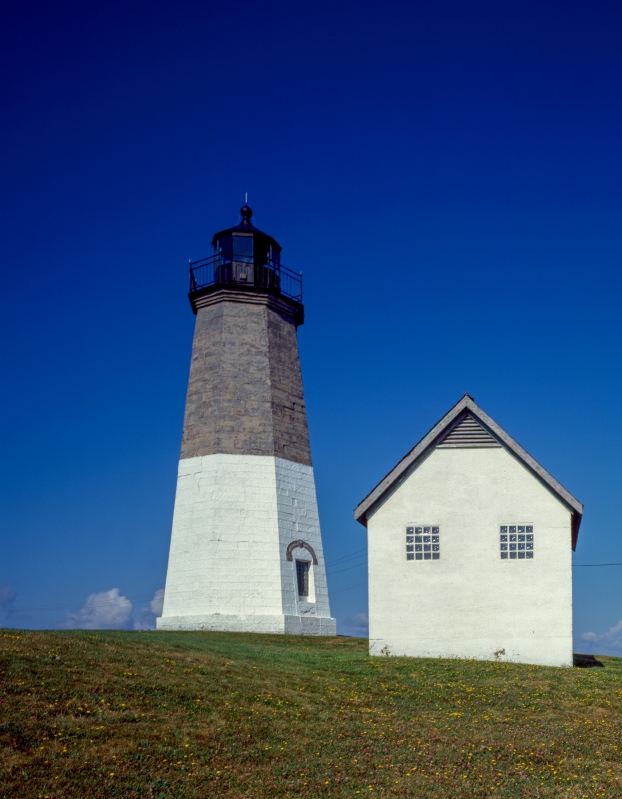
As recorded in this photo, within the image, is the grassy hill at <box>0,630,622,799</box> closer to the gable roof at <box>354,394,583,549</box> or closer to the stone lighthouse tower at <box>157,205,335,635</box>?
the gable roof at <box>354,394,583,549</box>

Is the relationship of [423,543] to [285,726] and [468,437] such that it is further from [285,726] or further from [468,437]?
[285,726]

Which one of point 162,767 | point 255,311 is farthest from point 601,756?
point 255,311

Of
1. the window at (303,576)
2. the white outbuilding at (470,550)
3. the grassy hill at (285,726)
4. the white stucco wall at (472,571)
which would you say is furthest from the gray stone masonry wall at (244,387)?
the grassy hill at (285,726)

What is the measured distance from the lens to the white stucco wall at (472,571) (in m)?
25.9

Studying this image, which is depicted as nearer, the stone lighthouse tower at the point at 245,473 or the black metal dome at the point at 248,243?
the stone lighthouse tower at the point at 245,473

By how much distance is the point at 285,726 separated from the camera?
16.6m

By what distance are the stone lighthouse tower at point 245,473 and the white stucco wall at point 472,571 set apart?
32.0 ft

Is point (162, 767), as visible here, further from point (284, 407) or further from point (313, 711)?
point (284, 407)

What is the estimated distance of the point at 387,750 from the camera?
50.0 ft

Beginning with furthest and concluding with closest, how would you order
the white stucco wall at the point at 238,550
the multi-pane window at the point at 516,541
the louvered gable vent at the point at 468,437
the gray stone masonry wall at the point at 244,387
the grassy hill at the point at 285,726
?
the gray stone masonry wall at the point at 244,387 → the white stucco wall at the point at 238,550 → the louvered gable vent at the point at 468,437 → the multi-pane window at the point at 516,541 → the grassy hill at the point at 285,726

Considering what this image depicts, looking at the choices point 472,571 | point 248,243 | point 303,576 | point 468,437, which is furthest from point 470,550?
point 248,243

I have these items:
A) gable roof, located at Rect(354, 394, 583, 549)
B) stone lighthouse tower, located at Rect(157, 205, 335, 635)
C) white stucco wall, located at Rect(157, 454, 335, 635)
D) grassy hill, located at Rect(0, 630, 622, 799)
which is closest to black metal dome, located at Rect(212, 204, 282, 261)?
stone lighthouse tower, located at Rect(157, 205, 335, 635)

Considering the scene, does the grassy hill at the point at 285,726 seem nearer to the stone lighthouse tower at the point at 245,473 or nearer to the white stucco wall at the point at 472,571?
the white stucco wall at the point at 472,571

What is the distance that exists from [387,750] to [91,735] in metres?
4.98
